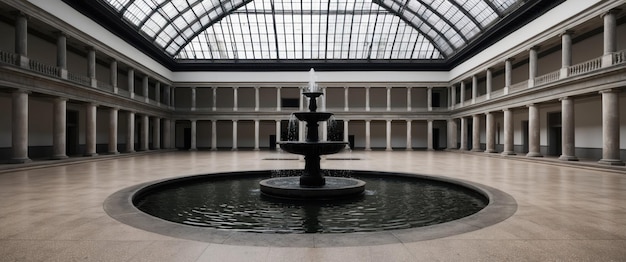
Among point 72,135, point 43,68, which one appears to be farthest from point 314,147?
point 72,135

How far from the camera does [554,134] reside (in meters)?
31.3

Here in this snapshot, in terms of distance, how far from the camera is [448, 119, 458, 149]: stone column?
46.2 m

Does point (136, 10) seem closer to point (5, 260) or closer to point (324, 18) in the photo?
point (324, 18)

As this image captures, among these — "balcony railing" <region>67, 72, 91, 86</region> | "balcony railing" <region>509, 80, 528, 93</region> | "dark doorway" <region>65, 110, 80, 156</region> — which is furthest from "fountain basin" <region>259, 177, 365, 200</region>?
"dark doorway" <region>65, 110, 80, 156</region>

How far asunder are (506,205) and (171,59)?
4399 cm

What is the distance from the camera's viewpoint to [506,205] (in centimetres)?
827

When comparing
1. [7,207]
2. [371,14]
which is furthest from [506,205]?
[371,14]

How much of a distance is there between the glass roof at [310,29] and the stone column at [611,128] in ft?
61.4

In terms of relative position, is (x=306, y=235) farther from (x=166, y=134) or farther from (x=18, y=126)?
(x=166, y=134)

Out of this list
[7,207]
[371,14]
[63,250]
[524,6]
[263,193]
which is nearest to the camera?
[63,250]

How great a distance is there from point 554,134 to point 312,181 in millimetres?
28964

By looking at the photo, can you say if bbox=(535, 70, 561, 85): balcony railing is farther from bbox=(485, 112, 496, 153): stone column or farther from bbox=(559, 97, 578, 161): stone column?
bbox=(485, 112, 496, 153): stone column

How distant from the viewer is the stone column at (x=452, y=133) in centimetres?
4622

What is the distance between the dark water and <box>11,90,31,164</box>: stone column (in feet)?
43.5
